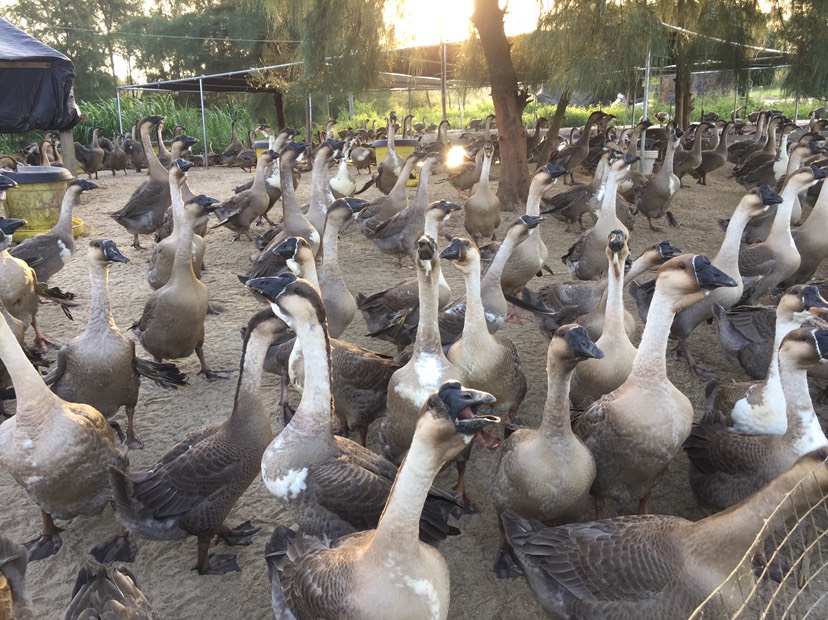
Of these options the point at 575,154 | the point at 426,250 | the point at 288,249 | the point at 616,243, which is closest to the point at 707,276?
the point at 616,243

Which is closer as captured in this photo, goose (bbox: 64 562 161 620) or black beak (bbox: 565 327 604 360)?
goose (bbox: 64 562 161 620)

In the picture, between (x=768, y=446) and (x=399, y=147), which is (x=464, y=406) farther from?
(x=399, y=147)

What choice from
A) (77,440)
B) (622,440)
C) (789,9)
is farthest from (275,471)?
(789,9)

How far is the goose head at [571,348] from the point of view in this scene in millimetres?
3115

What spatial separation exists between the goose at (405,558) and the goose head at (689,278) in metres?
1.97

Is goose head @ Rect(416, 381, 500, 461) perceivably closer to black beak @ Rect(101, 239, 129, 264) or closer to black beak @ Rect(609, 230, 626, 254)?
black beak @ Rect(609, 230, 626, 254)

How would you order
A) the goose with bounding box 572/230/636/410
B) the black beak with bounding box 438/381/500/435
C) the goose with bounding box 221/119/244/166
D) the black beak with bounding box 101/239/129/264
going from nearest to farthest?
1. the black beak with bounding box 438/381/500/435
2. the goose with bounding box 572/230/636/410
3. the black beak with bounding box 101/239/129/264
4. the goose with bounding box 221/119/244/166

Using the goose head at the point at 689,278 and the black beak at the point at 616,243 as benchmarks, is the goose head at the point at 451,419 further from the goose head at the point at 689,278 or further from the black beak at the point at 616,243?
the black beak at the point at 616,243

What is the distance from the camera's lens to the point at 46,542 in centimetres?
371

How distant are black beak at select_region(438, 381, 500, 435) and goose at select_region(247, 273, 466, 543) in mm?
1130

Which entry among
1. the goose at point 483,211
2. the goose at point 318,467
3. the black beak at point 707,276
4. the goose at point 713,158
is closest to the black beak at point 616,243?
the black beak at point 707,276

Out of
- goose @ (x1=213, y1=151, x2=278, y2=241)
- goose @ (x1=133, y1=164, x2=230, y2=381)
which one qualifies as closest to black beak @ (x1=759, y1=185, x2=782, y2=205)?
goose @ (x1=133, y1=164, x2=230, y2=381)

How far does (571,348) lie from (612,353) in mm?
1363

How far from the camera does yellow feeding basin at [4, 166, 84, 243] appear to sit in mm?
9867
